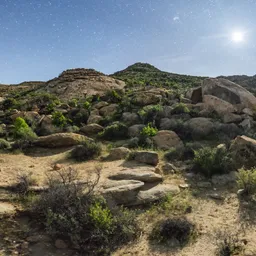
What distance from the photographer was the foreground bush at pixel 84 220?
5359 mm

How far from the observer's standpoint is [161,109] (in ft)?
53.4

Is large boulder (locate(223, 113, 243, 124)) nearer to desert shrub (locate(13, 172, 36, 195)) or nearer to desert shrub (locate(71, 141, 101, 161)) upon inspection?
desert shrub (locate(71, 141, 101, 161))

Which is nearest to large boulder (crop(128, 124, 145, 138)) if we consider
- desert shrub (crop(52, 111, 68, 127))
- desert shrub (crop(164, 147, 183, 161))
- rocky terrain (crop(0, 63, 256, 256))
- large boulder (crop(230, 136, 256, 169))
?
rocky terrain (crop(0, 63, 256, 256))

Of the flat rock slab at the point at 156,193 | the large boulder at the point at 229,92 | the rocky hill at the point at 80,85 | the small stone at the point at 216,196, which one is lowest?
the small stone at the point at 216,196

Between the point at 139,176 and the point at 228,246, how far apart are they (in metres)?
3.45

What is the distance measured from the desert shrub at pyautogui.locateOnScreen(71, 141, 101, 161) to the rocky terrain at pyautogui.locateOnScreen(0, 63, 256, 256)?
0.14 feet

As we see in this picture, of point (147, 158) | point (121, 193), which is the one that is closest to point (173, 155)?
point (147, 158)

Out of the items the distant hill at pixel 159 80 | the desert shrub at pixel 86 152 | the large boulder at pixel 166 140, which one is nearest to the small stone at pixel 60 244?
the desert shrub at pixel 86 152

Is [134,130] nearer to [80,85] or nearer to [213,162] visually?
[213,162]

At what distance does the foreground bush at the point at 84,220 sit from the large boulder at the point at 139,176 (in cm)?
168

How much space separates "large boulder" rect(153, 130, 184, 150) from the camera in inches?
467

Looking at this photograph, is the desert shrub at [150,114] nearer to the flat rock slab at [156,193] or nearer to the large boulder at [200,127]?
the large boulder at [200,127]

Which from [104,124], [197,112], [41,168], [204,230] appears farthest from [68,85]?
[204,230]

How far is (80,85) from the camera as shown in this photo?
99.9 feet
